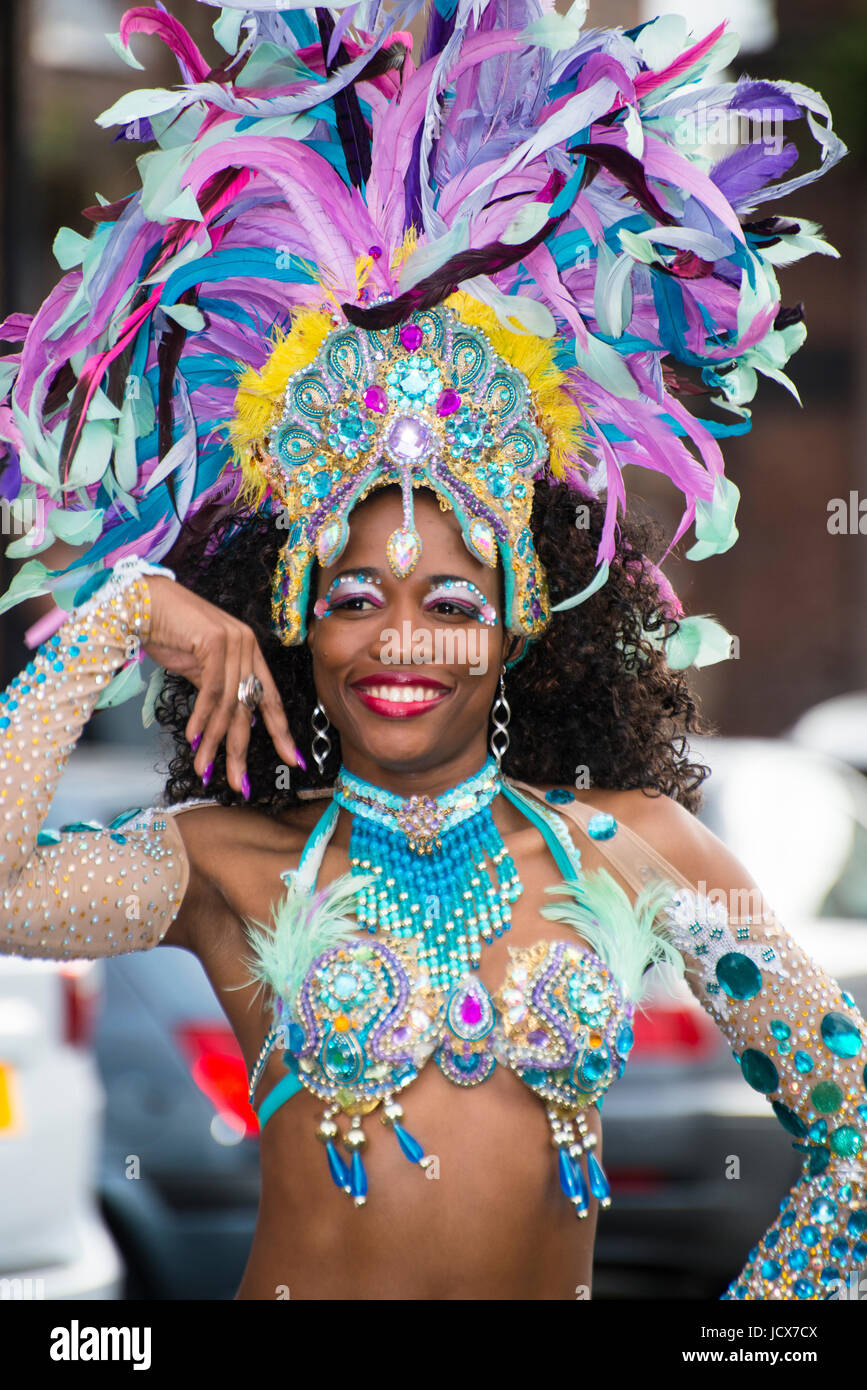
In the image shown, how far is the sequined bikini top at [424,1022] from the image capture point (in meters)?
2.49

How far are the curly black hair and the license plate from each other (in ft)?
4.44

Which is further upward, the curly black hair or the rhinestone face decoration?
the rhinestone face decoration

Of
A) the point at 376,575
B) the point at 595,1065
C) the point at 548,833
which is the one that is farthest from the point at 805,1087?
the point at 376,575

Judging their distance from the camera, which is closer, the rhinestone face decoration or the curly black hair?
the rhinestone face decoration

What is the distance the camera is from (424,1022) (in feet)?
8.18

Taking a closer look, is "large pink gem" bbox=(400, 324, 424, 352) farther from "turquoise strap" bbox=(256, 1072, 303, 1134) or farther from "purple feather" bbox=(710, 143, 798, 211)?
"turquoise strap" bbox=(256, 1072, 303, 1134)

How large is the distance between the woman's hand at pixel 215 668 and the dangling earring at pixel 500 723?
400mm

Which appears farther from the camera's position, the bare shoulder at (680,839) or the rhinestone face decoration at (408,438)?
the bare shoulder at (680,839)

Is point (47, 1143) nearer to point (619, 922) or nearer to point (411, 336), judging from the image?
point (619, 922)

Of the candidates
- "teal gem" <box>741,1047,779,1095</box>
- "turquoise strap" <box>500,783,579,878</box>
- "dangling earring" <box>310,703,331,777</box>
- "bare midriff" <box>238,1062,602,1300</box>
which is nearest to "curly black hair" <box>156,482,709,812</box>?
"dangling earring" <box>310,703,331,777</box>

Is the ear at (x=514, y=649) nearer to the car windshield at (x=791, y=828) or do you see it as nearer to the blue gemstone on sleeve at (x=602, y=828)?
the blue gemstone on sleeve at (x=602, y=828)

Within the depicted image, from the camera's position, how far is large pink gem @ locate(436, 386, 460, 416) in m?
2.54

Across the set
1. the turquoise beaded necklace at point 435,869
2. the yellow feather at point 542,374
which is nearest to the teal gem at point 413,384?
the yellow feather at point 542,374

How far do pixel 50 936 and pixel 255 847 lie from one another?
0.38 m
